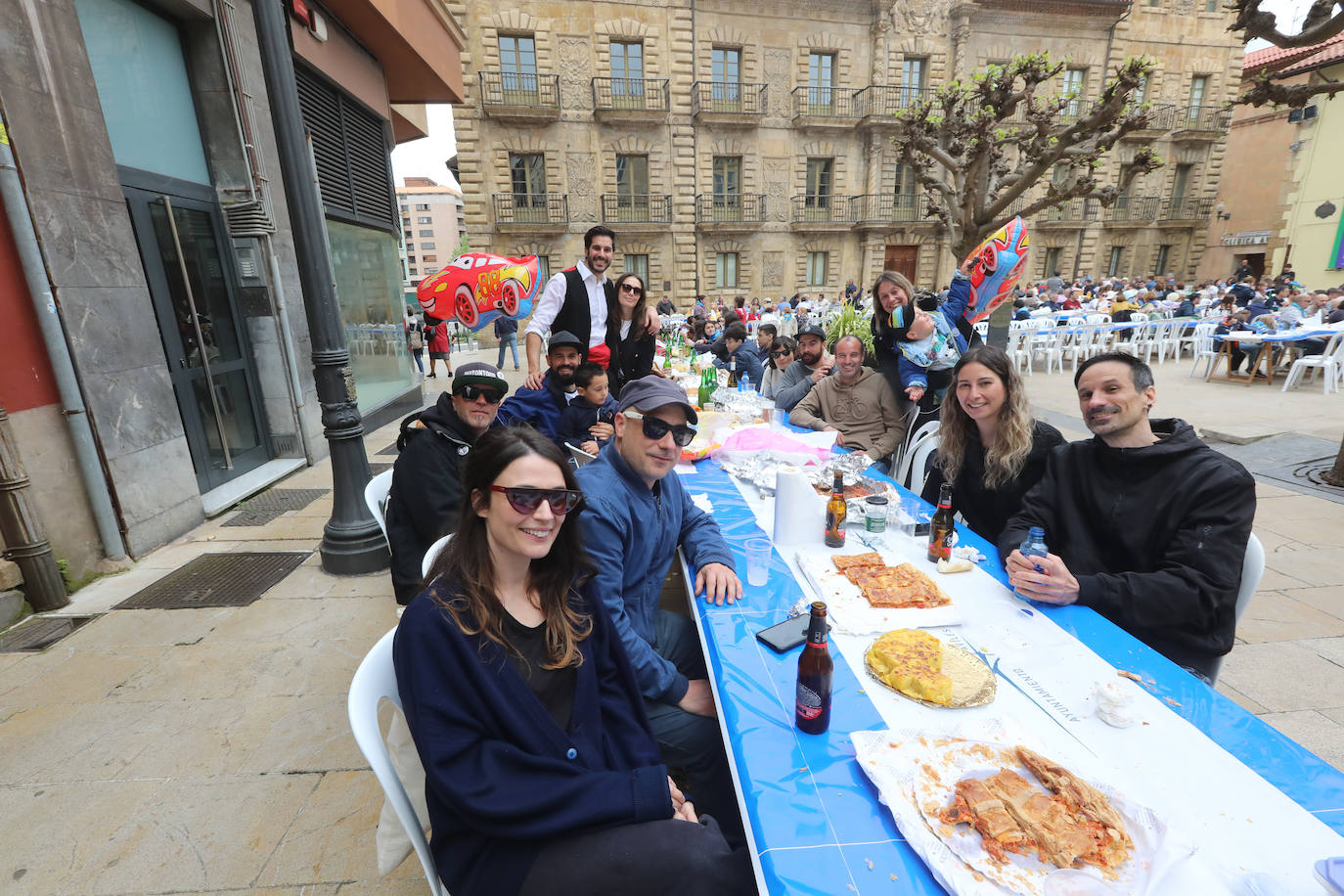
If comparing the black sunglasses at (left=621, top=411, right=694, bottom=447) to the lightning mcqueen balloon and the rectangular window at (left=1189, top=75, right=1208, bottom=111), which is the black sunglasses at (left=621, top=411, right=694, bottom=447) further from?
the rectangular window at (left=1189, top=75, right=1208, bottom=111)

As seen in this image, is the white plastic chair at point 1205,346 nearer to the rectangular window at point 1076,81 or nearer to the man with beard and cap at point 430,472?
the man with beard and cap at point 430,472

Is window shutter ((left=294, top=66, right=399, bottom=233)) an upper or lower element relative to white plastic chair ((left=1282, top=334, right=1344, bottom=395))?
upper

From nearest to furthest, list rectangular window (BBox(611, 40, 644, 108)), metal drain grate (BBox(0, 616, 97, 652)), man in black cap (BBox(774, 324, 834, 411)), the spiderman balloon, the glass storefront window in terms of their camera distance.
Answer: metal drain grate (BBox(0, 616, 97, 652)), the spiderman balloon, man in black cap (BBox(774, 324, 834, 411)), the glass storefront window, rectangular window (BBox(611, 40, 644, 108))

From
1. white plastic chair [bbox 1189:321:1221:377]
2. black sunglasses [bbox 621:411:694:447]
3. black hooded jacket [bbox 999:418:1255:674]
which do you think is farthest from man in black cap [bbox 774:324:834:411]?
white plastic chair [bbox 1189:321:1221:377]

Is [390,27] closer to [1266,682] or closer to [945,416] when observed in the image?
[945,416]

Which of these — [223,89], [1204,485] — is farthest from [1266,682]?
[223,89]

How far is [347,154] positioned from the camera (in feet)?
24.9

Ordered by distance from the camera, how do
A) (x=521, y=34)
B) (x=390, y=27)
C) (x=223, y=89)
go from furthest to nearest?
1. (x=521, y=34)
2. (x=390, y=27)
3. (x=223, y=89)

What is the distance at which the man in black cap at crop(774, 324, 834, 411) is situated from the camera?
5.09 m

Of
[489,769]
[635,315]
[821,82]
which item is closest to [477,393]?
[489,769]

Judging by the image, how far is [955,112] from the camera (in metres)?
10.4

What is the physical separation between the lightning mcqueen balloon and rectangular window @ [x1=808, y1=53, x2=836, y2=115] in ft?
60.7

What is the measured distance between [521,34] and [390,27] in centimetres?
1451

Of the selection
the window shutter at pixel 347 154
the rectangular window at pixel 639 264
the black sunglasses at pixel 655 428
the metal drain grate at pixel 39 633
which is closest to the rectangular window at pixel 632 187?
the rectangular window at pixel 639 264
